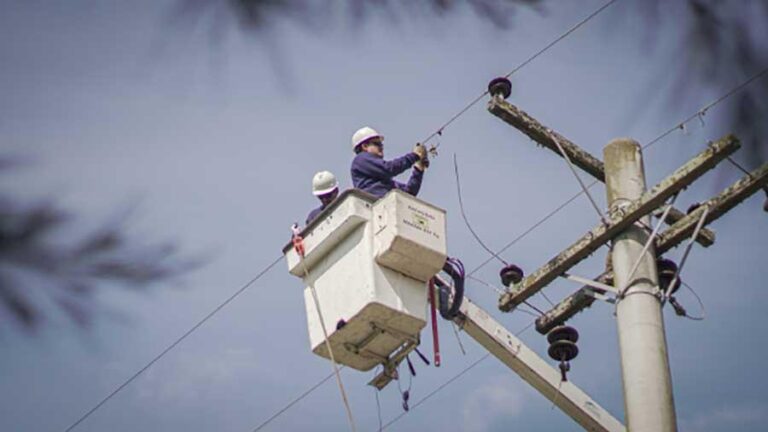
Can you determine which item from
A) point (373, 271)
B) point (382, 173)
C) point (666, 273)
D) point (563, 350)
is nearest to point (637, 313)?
point (666, 273)

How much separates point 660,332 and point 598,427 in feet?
3.63

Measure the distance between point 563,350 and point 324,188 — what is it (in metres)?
2.00

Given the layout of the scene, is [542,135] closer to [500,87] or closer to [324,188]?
[500,87]

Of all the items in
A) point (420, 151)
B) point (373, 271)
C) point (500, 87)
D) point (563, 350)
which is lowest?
point (373, 271)

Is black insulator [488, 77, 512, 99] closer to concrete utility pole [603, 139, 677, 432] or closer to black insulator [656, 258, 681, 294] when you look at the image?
concrete utility pole [603, 139, 677, 432]

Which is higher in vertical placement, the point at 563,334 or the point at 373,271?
the point at 563,334

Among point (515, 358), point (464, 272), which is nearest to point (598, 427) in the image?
point (515, 358)

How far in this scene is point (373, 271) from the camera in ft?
28.8

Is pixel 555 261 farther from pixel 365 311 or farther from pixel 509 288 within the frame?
pixel 365 311

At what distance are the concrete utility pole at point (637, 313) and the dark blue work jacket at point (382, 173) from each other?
55.0 inches

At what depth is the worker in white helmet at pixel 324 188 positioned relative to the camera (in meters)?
9.71

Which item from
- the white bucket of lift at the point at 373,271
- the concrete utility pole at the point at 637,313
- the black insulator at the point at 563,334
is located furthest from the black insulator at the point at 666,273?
the white bucket of lift at the point at 373,271

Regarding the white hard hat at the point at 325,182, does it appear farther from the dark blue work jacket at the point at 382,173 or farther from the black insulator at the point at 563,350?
the black insulator at the point at 563,350

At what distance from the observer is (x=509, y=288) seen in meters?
10.1
